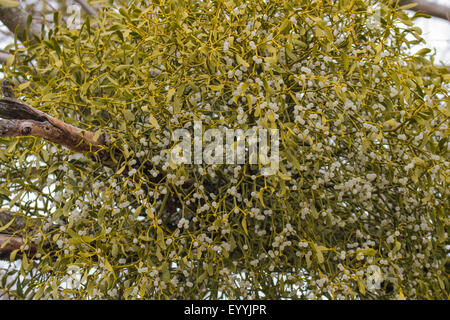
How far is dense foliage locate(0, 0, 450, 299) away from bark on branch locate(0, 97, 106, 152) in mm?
34

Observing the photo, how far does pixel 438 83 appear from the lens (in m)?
0.57

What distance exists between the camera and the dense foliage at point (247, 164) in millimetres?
540

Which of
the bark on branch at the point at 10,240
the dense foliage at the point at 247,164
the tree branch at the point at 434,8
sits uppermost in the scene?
the tree branch at the point at 434,8

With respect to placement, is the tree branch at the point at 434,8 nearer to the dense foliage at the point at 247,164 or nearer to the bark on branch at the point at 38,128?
the dense foliage at the point at 247,164

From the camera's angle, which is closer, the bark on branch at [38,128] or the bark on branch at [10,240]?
the bark on branch at [38,128]

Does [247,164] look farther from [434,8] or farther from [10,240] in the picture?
[434,8]

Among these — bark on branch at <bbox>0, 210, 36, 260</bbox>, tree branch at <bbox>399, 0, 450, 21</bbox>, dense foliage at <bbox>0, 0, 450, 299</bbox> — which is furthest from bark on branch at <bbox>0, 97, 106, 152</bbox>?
tree branch at <bbox>399, 0, 450, 21</bbox>

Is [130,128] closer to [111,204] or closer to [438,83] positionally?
[111,204]

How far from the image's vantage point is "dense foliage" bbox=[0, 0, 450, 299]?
54 centimetres
